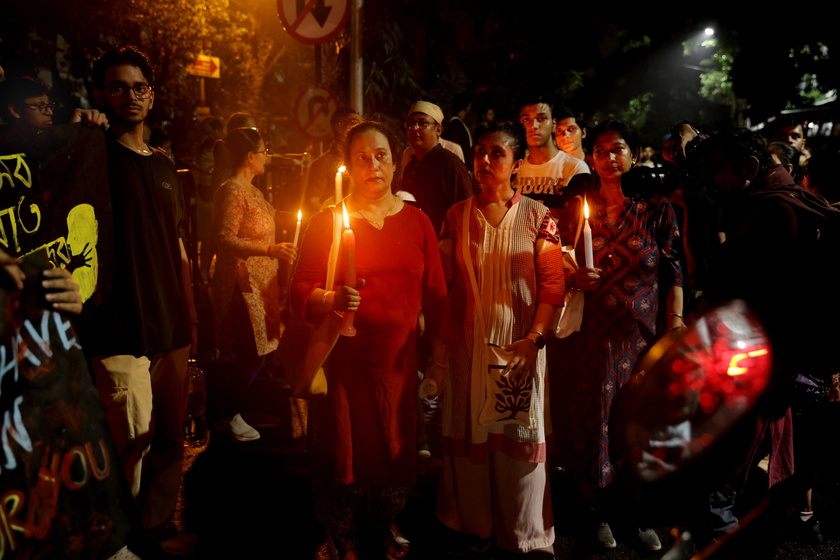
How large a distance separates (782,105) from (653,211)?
106 feet

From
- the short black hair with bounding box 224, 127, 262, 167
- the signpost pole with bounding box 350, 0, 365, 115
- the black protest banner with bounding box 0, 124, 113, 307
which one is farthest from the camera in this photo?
the signpost pole with bounding box 350, 0, 365, 115

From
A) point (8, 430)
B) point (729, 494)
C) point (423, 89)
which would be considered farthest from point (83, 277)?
point (423, 89)

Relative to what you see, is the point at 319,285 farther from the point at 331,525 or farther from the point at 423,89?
the point at 423,89

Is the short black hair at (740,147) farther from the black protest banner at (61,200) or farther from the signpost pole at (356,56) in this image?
the signpost pole at (356,56)

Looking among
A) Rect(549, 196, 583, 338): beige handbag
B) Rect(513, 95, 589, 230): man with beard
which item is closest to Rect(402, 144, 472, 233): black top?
Rect(513, 95, 589, 230): man with beard

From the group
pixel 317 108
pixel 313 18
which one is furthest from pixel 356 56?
pixel 317 108

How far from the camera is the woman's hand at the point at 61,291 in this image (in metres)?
2.00

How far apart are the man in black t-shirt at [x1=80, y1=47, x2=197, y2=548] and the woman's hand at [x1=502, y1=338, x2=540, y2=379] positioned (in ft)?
5.83

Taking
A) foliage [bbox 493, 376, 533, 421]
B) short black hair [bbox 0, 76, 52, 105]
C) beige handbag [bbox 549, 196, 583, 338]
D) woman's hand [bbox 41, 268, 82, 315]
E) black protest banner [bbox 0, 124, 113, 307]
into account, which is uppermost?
short black hair [bbox 0, 76, 52, 105]

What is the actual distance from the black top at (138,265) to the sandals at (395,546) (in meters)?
1.59

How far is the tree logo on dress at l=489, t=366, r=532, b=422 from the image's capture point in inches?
131

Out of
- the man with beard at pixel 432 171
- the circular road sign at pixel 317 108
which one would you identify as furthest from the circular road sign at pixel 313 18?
the man with beard at pixel 432 171

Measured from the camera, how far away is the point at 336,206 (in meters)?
3.18

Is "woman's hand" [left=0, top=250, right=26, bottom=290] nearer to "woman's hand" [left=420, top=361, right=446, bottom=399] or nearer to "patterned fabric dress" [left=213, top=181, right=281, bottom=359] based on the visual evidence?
"woman's hand" [left=420, top=361, right=446, bottom=399]
